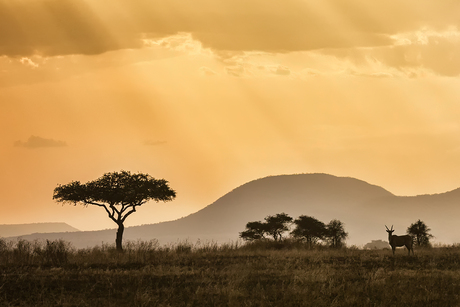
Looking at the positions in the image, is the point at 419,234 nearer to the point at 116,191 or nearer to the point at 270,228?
the point at 270,228

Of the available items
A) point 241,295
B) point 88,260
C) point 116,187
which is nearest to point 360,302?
point 241,295

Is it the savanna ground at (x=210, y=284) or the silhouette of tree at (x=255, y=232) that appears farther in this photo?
the silhouette of tree at (x=255, y=232)

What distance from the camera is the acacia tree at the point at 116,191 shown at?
42.3 metres

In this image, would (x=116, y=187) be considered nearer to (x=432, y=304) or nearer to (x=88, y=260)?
(x=88, y=260)

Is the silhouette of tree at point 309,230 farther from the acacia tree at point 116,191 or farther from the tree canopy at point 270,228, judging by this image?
the acacia tree at point 116,191

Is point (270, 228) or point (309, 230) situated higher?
point (270, 228)

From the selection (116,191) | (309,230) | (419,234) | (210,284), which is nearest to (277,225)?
(309,230)

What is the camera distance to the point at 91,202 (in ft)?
144

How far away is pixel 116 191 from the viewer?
4231 centimetres

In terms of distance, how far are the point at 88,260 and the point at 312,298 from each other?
44.8 ft

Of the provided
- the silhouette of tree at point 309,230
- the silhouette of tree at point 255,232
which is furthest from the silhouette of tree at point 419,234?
the silhouette of tree at point 255,232

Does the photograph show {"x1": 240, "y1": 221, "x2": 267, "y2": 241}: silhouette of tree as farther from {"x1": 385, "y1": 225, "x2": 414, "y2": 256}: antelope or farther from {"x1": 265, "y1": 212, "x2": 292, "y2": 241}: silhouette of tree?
{"x1": 385, "y1": 225, "x2": 414, "y2": 256}: antelope

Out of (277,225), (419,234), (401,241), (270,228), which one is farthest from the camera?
(270,228)

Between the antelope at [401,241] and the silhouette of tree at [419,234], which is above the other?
the silhouette of tree at [419,234]
